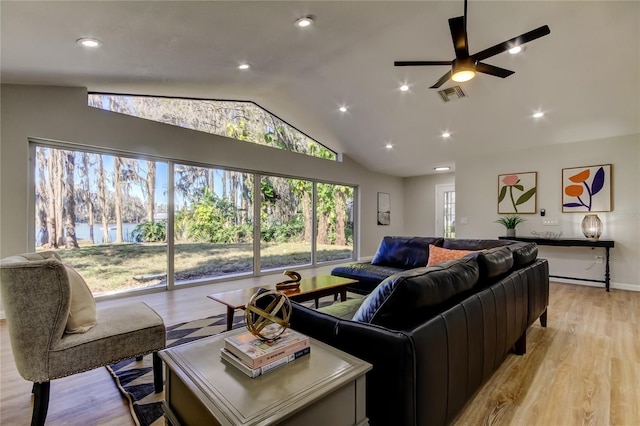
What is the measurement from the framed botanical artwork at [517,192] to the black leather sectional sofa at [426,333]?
Answer: 446 centimetres

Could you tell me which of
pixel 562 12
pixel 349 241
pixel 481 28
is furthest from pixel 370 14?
pixel 349 241

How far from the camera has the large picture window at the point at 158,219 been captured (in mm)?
3760

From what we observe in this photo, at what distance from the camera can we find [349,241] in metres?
7.52

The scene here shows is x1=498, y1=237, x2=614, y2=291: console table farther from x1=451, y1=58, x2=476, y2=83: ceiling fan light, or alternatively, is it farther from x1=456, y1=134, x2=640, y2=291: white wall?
x1=451, y1=58, x2=476, y2=83: ceiling fan light

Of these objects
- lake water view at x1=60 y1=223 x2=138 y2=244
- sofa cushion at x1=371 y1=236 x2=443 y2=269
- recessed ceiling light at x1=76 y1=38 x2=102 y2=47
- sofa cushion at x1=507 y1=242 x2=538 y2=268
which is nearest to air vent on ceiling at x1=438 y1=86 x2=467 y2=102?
sofa cushion at x1=371 y1=236 x2=443 y2=269

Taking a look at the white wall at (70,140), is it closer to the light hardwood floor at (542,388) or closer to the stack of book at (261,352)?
the light hardwood floor at (542,388)

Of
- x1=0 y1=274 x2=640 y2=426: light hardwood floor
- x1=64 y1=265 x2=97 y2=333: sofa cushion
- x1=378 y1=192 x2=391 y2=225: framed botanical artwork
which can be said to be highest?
x1=378 y1=192 x2=391 y2=225: framed botanical artwork

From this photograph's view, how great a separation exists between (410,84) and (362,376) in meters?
4.23

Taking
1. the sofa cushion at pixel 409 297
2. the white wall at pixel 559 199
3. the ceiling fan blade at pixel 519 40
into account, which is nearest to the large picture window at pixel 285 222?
the white wall at pixel 559 199

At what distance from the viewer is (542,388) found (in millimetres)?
1994

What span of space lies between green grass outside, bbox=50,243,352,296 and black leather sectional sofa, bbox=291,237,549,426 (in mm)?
3466

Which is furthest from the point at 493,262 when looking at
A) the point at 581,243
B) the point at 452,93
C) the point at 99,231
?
the point at 99,231

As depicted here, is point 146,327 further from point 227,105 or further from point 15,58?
point 227,105

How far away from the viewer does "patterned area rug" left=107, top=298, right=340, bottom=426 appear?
67.7 inches
